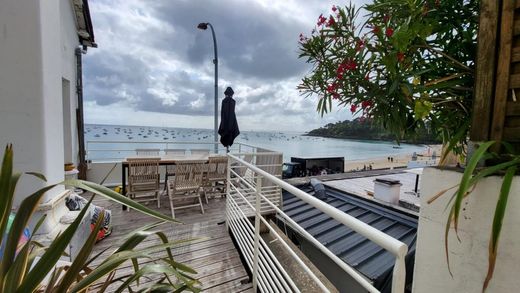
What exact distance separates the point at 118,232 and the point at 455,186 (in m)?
3.84

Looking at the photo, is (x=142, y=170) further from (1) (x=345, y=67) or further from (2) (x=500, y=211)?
(2) (x=500, y=211)

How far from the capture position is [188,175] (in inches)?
169

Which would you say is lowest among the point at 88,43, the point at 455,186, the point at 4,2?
the point at 455,186

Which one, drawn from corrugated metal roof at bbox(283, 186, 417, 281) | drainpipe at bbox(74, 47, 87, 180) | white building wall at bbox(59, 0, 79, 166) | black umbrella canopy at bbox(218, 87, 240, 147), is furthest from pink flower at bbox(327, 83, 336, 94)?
drainpipe at bbox(74, 47, 87, 180)

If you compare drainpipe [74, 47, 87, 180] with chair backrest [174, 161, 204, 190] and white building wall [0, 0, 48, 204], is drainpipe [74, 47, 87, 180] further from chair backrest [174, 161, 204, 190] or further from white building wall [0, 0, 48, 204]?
white building wall [0, 0, 48, 204]

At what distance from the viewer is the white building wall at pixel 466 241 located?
1.98 ft

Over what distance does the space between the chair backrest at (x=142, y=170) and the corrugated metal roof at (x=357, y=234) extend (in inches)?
121

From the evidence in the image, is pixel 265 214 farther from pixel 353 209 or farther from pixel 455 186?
pixel 455 186

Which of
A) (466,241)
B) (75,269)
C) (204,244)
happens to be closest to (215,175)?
(204,244)

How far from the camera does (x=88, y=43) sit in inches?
231

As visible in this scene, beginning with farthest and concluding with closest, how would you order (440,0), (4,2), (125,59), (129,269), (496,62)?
(125,59)
(129,269)
(4,2)
(440,0)
(496,62)

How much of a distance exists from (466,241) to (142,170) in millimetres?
4421

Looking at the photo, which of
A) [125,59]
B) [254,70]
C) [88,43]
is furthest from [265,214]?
[254,70]

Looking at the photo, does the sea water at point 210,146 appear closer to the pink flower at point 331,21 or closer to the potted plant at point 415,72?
the potted plant at point 415,72
